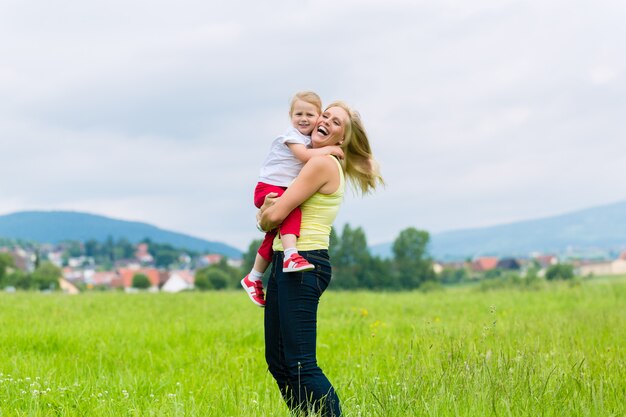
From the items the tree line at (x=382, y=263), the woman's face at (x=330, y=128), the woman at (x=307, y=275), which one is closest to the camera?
the woman at (x=307, y=275)

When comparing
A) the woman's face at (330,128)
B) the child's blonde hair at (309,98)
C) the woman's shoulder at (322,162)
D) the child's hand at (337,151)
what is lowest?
the woman's shoulder at (322,162)

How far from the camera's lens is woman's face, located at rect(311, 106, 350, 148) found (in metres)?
5.21

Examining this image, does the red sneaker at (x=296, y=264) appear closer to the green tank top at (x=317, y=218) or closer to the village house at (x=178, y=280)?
the green tank top at (x=317, y=218)

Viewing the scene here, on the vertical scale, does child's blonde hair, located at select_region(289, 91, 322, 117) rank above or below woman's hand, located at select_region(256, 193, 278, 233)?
above

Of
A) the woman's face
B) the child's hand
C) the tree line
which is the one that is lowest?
the tree line

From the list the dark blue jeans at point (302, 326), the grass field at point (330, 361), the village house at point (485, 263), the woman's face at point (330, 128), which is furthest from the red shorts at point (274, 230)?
the village house at point (485, 263)

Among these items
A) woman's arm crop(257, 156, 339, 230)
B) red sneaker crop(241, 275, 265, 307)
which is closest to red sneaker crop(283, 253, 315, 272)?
woman's arm crop(257, 156, 339, 230)

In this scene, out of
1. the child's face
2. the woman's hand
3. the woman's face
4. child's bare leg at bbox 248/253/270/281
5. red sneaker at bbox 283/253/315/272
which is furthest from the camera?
child's bare leg at bbox 248/253/270/281

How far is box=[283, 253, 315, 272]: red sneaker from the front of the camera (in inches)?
190

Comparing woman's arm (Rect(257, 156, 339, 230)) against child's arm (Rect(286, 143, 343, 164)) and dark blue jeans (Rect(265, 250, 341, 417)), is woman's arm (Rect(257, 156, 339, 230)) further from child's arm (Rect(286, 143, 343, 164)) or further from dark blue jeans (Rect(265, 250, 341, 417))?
dark blue jeans (Rect(265, 250, 341, 417))

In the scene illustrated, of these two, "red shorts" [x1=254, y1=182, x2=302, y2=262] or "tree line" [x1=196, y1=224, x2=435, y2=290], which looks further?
"tree line" [x1=196, y1=224, x2=435, y2=290]

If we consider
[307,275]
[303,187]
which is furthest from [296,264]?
[303,187]

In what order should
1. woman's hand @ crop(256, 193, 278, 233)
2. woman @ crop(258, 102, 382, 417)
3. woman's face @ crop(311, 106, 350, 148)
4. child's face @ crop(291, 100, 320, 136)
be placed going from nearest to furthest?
woman @ crop(258, 102, 382, 417) → woman's hand @ crop(256, 193, 278, 233) → woman's face @ crop(311, 106, 350, 148) → child's face @ crop(291, 100, 320, 136)

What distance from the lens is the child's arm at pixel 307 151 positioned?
16.6ft
